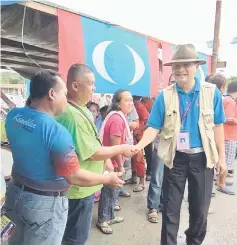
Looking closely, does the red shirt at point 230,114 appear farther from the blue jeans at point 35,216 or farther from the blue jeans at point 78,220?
the blue jeans at point 35,216

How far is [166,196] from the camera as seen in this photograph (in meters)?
2.54

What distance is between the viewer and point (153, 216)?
3.47m

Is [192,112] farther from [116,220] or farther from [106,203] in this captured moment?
[116,220]

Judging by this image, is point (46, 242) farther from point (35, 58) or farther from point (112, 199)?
point (35, 58)

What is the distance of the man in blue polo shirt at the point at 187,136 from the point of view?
2412 millimetres

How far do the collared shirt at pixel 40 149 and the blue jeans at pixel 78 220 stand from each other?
17.1 inches

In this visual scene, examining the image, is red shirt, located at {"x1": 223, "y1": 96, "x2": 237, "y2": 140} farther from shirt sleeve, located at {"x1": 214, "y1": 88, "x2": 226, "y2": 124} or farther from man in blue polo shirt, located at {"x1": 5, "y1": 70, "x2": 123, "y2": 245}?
man in blue polo shirt, located at {"x1": 5, "y1": 70, "x2": 123, "y2": 245}

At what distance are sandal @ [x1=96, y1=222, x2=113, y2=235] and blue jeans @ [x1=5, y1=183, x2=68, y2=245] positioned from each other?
5.37 ft

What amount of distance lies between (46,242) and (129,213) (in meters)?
2.29

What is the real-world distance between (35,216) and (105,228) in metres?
1.86

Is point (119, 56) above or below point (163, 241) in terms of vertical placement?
above

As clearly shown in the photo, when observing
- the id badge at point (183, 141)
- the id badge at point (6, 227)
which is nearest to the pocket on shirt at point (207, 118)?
the id badge at point (183, 141)

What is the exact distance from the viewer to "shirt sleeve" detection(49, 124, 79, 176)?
1450 millimetres

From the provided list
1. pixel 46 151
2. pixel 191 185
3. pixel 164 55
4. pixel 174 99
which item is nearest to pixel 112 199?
pixel 191 185
